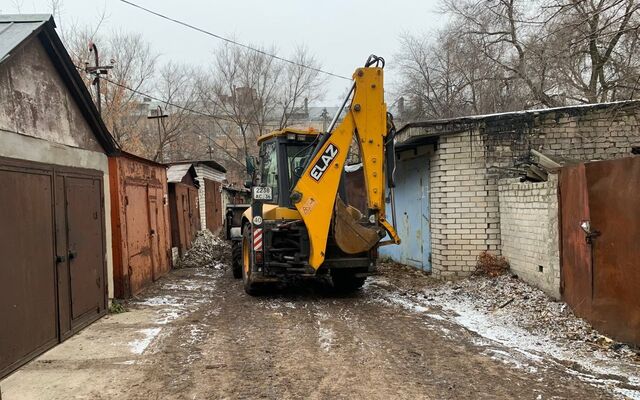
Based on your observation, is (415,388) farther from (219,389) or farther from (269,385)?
(219,389)

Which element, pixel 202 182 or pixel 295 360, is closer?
pixel 295 360

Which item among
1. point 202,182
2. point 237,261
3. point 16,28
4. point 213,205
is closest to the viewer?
point 16,28

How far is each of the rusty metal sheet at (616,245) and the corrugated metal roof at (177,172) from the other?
35.6 ft

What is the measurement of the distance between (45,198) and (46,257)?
0.66 metres

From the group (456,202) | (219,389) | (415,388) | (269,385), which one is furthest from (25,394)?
(456,202)

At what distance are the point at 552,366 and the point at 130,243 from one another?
6.69 meters

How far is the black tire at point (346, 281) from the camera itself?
28.0 feet

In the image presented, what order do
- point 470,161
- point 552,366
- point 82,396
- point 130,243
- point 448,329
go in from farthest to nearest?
point 470,161
point 130,243
point 448,329
point 552,366
point 82,396

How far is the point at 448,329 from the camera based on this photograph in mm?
6133

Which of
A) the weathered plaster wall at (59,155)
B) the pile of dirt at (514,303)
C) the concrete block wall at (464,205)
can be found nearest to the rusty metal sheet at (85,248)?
the weathered plaster wall at (59,155)

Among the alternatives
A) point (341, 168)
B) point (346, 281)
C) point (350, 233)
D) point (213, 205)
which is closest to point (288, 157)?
point (341, 168)

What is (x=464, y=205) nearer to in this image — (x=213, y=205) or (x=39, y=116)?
(x=39, y=116)

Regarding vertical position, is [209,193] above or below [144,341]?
above

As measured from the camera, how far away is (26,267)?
16.0ft
